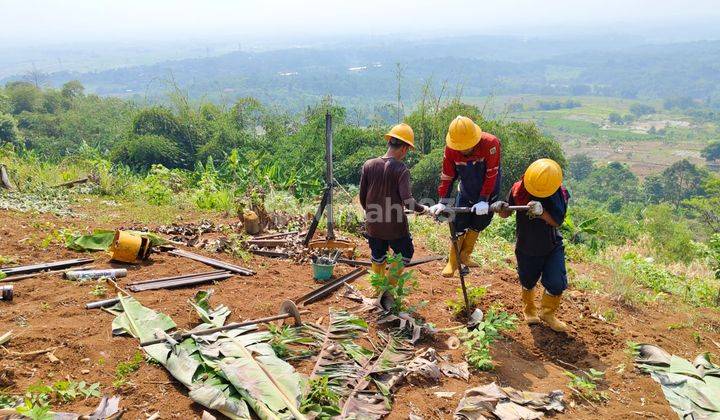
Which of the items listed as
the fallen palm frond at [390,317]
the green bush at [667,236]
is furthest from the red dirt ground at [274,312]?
the green bush at [667,236]

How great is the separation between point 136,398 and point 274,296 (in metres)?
2.06

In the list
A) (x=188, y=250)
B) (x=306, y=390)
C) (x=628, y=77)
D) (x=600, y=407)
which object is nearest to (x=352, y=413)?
(x=306, y=390)

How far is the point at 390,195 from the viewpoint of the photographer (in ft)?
15.8

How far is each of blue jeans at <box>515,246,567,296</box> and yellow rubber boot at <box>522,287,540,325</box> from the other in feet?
0.31

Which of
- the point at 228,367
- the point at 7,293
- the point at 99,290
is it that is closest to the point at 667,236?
the point at 228,367

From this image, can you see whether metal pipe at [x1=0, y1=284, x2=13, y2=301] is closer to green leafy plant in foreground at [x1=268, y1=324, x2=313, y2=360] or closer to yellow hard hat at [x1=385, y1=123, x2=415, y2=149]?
green leafy plant in foreground at [x1=268, y1=324, x2=313, y2=360]

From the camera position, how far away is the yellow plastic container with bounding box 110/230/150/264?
18.7 feet

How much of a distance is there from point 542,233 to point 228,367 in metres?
2.99

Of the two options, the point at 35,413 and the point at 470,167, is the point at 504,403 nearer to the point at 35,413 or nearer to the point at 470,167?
the point at 470,167

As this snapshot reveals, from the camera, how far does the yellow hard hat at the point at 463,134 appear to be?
5227 millimetres

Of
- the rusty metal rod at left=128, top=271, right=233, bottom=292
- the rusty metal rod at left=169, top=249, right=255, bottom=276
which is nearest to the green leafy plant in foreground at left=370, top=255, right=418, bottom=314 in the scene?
the rusty metal rod at left=169, top=249, right=255, bottom=276

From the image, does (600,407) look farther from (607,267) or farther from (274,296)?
(607,267)

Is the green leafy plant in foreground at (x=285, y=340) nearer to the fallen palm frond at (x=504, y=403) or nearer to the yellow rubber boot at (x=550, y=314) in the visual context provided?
the fallen palm frond at (x=504, y=403)

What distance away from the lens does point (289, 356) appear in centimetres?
402
